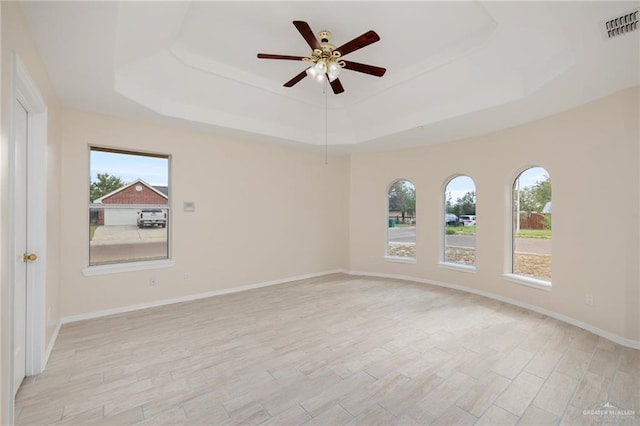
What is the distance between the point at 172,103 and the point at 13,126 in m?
2.47

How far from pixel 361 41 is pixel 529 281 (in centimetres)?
400

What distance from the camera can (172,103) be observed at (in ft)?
13.3

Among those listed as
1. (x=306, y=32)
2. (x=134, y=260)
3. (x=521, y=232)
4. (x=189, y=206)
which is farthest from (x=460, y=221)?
(x=134, y=260)

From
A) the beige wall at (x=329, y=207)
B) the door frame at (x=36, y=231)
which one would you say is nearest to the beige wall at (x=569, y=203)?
the beige wall at (x=329, y=207)

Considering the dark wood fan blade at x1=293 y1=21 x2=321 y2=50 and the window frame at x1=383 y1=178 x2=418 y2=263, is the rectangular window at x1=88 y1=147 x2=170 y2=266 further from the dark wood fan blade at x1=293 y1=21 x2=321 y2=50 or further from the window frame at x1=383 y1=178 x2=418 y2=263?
the window frame at x1=383 y1=178 x2=418 y2=263

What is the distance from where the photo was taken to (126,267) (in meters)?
4.09

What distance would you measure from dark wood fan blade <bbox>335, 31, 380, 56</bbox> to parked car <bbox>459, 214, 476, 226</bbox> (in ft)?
12.6

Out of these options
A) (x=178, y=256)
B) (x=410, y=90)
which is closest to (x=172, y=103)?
(x=178, y=256)

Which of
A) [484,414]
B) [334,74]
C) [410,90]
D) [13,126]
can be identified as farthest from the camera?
[410,90]

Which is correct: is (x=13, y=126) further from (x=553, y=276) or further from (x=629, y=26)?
(x=553, y=276)

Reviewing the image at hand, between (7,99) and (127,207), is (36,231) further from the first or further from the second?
(127,207)

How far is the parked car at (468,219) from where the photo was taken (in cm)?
517

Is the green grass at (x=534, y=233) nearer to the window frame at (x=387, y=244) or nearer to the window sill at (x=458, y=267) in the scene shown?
the window sill at (x=458, y=267)

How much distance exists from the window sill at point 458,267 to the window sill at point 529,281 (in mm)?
580
